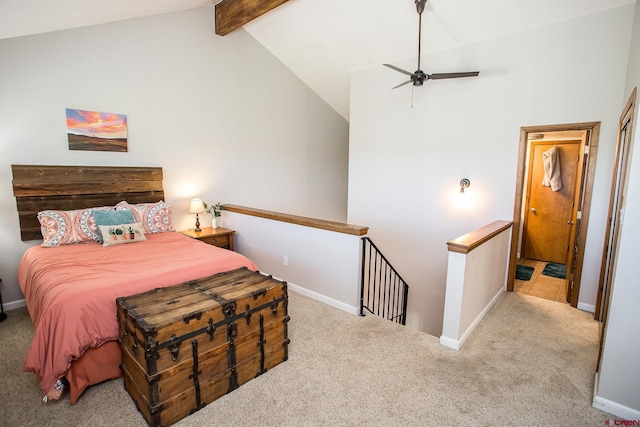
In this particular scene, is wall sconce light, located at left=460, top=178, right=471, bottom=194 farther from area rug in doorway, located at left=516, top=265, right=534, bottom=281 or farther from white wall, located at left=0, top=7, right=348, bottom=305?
white wall, located at left=0, top=7, right=348, bottom=305

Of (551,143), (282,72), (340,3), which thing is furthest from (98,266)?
(551,143)

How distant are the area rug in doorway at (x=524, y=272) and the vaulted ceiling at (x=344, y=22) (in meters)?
3.21

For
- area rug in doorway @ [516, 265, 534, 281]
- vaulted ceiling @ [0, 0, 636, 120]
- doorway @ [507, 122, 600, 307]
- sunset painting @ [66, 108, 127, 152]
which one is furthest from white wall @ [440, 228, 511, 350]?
sunset painting @ [66, 108, 127, 152]

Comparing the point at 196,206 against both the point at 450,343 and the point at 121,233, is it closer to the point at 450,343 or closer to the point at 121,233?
the point at 121,233

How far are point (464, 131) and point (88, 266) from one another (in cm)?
426

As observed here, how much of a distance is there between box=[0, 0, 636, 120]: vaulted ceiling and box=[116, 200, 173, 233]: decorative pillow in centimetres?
192

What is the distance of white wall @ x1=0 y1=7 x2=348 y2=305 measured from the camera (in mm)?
3268

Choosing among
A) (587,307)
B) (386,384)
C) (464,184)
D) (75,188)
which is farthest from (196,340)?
(587,307)

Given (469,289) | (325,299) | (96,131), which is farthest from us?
(96,131)

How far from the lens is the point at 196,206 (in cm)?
438

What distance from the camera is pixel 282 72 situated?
5496 millimetres

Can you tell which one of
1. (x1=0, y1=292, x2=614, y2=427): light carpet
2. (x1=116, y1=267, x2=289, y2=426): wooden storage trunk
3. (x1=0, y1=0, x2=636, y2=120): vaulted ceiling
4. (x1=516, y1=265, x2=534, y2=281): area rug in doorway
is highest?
(x1=0, y1=0, x2=636, y2=120): vaulted ceiling

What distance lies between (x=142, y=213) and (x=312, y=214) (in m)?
3.19

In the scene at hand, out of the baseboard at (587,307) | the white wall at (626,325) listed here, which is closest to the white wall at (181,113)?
the baseboard at (587,307)
